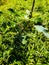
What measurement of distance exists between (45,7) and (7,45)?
2.34 meters

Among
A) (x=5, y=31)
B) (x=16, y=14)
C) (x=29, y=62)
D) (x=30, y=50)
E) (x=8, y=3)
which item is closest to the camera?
(x=29, y=62)

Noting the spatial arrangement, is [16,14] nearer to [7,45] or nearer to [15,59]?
[7,45]

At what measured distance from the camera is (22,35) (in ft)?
16.1

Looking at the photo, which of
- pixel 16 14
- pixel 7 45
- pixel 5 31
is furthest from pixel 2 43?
pixel 16 14

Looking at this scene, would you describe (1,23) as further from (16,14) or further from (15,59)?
(15,59)

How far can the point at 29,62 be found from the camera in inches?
175

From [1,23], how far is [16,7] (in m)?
1.03

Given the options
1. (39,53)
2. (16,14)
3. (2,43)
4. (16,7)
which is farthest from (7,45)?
(16,7)

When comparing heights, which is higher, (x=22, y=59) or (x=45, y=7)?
(x=45, y=7)

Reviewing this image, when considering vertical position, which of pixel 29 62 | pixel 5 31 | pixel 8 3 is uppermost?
pixel 8 3

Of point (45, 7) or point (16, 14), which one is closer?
point (16, 14)

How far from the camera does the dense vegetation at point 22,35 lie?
4.53 metres

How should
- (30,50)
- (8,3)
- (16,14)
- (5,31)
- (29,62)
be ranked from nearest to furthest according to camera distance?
(29,62) < (30,50) < (5,31) < (16,14) < (8,3)

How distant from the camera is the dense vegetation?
4.53 m
